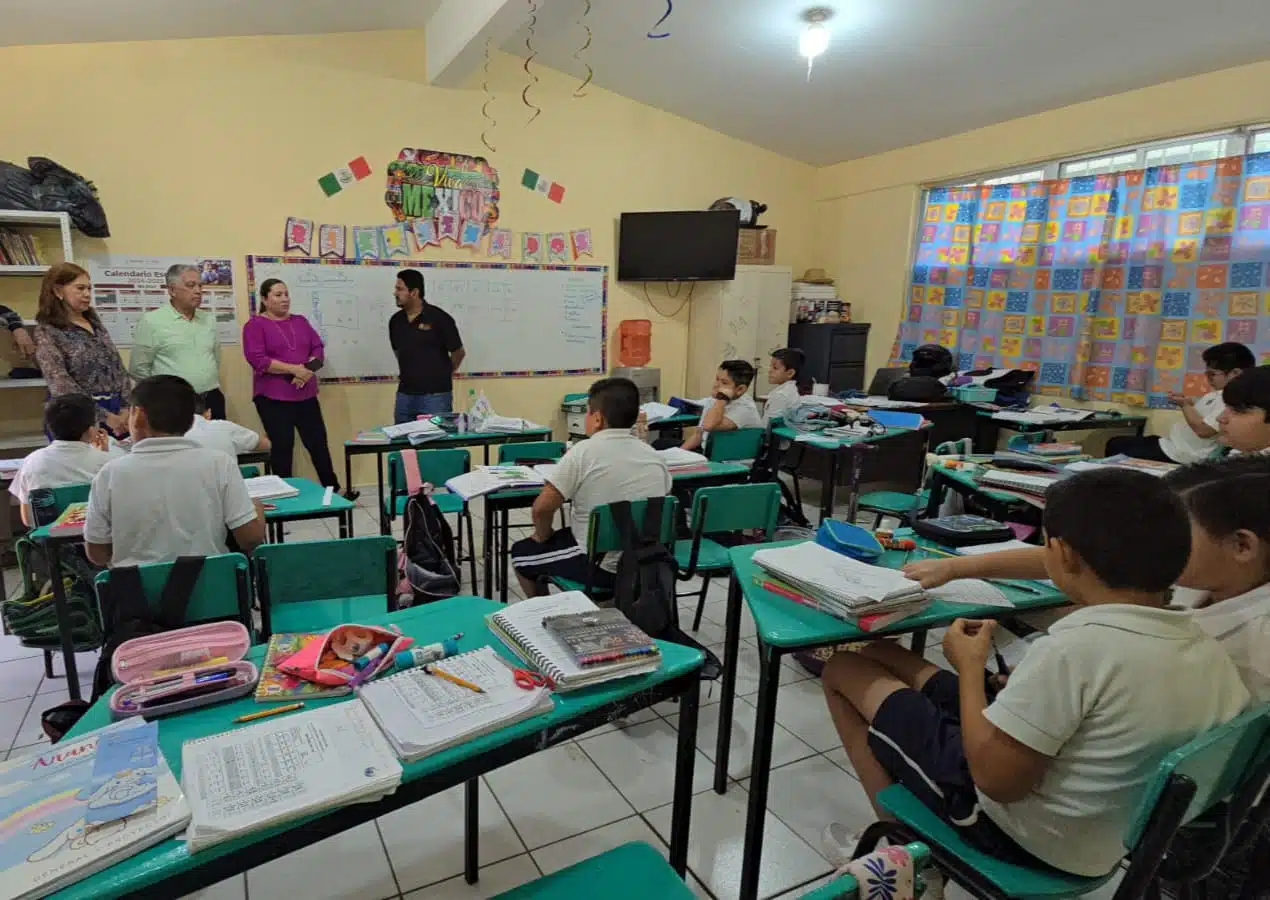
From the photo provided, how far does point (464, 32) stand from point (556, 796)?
4.39 metres

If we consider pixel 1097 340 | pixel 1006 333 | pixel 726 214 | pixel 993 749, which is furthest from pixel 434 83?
pixel 993 749

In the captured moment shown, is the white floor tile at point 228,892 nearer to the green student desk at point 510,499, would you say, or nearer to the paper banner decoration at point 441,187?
the green student desk at point 510,499

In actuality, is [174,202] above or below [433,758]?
above

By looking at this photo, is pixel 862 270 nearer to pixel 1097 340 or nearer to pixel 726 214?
pixel 726 214

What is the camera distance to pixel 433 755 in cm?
105

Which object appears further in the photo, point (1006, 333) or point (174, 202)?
point (1006, 333)

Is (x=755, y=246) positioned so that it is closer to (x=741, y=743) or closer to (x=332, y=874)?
(x=741, y=743)

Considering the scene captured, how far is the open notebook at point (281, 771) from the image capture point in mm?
905

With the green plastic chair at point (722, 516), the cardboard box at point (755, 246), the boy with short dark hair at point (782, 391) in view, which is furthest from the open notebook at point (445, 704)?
the cardboard box at point (755, 246)

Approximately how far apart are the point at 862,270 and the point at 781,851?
582 cm

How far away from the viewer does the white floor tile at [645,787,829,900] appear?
1.77 meters

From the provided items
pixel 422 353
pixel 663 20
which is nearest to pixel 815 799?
pixel 422 353

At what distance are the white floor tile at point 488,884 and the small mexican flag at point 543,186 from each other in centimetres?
508

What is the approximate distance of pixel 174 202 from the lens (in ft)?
15.2
